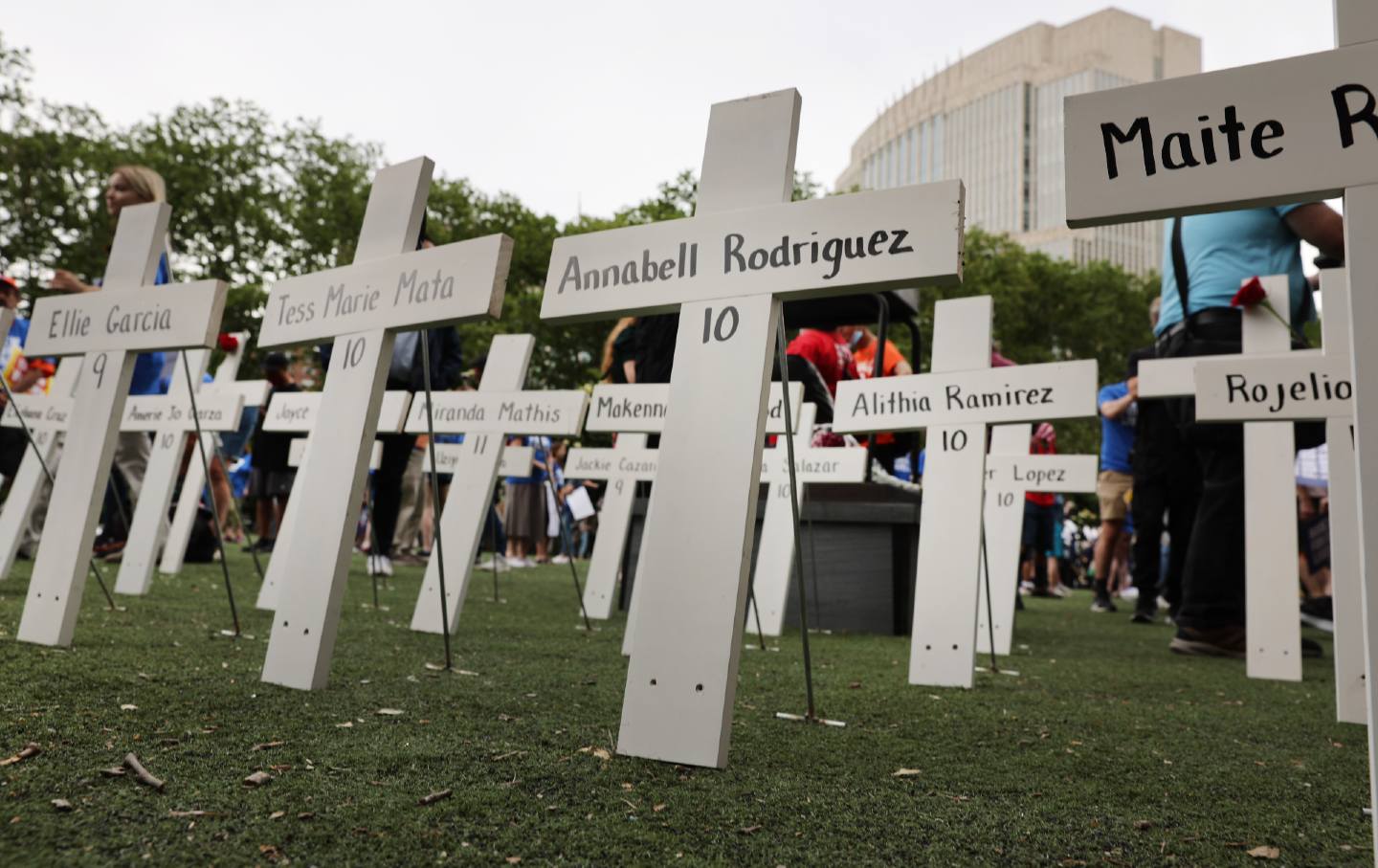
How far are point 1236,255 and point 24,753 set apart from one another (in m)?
4.91

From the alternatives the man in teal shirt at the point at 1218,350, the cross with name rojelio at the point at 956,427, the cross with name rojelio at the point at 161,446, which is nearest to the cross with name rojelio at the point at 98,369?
the cross with name rojelio at the point at 161,446

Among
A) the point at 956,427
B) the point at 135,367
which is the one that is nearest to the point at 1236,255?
the point at 956,427

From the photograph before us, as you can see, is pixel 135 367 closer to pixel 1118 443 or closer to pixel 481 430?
pixel 481 430

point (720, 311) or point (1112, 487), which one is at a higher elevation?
A: point (1112, 487)

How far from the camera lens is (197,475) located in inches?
259

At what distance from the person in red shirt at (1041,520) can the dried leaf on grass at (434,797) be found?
340 inches

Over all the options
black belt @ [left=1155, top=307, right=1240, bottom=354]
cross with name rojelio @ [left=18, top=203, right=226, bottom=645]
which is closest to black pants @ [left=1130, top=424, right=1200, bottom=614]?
black belt @ [left=1155, top=307, right=1240, bottom=354]

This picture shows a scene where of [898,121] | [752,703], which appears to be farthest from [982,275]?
[898,121]

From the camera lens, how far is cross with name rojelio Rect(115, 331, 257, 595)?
5480 millimetres

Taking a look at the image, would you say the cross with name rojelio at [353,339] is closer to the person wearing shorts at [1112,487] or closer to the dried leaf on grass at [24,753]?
the dried leaf on grass at [24,753]

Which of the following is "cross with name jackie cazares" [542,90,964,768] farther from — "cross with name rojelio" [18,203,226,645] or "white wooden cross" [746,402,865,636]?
"white wooden cross" [746,402,865,636]

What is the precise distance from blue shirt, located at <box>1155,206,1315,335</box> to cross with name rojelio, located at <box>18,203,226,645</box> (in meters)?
4.20

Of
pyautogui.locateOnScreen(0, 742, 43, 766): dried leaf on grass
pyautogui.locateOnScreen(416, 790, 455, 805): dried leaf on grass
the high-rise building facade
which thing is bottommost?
pyautogui.locateOnScreen(0, 742, 43, 766): dried leaf on grass

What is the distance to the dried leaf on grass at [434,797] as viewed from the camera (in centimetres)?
177
